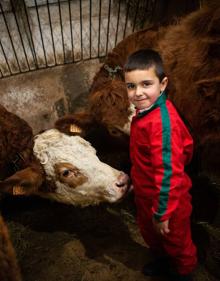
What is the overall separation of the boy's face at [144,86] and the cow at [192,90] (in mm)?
725

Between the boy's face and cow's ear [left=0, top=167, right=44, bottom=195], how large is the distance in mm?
1066

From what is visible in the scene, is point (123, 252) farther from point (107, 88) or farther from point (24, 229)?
point (107, 88)

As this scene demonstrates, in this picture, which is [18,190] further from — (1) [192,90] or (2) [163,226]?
(1) [192,90]

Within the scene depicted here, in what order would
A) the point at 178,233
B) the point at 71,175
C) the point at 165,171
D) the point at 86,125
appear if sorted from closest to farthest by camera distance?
Result: the point at 165,171, the point at 178,233, the point at 71,175, the point at 86,125

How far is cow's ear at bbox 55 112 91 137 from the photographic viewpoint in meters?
2.74

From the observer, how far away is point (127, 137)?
2.92m

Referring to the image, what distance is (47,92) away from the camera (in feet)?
13.5

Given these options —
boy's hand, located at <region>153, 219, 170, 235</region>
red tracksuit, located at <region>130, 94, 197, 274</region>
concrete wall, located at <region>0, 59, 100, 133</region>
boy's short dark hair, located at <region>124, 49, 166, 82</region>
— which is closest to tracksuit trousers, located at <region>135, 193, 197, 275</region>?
red tracksuit, located at <region>130, 94, 197, 274</region>

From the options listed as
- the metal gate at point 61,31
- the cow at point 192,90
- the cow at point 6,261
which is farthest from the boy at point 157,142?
the metal gate at point 61,31

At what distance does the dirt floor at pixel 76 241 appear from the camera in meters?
2.48

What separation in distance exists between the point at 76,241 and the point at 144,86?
1.65m

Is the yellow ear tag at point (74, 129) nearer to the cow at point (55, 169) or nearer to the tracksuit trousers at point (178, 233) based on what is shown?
the cow at point (55, 169)

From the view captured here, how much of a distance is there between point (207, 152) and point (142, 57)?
3.59ft

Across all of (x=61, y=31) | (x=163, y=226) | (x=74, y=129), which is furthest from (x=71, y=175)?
(x=61, y=31)
